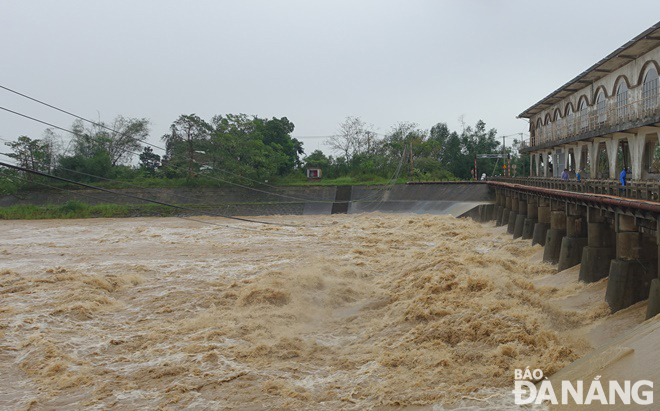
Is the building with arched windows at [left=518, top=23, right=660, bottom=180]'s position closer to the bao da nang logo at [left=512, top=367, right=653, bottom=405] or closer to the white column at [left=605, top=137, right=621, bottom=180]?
the white column at [left=605, top=137, right=621, bottom=180]

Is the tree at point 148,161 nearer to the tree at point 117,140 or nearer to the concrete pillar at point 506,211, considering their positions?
the tree at point 117,140

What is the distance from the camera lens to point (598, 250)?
13.3 metres

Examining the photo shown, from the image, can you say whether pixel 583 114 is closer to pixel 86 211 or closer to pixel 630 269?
pixel 630 269

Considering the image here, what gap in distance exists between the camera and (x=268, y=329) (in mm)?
11359

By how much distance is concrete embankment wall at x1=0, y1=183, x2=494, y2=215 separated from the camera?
3809 centimetres

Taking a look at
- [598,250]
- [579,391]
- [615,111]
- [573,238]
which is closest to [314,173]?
[615,111]

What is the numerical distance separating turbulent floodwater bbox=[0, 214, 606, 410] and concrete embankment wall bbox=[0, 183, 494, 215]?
17.0 meters

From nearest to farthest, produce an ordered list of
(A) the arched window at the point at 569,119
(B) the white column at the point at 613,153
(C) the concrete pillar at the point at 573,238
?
(C) the concrete pillar at the point at 573,238
(B) the white column at the point at 613,153
(A) the arched window at the point at 569,119

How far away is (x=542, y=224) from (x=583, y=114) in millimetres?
10461

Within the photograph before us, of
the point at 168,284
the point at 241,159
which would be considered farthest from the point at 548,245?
the point at 241,159

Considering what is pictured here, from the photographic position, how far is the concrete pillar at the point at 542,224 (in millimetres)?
20062

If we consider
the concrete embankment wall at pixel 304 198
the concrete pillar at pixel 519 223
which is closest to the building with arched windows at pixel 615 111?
the concrete pillar at pixel 519 223

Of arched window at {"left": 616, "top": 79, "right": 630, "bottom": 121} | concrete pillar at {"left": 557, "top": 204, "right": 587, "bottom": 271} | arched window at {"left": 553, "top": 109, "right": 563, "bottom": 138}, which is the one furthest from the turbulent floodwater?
arched window at {"left": 553, "top": 109, "right": 563, "bottom": 138}

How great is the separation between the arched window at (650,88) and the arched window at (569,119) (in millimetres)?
7678
